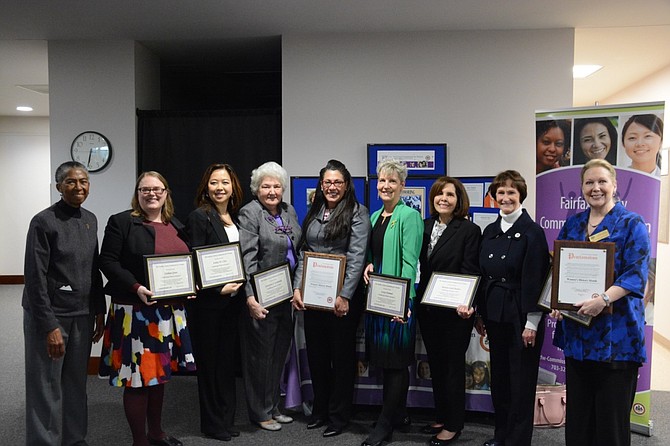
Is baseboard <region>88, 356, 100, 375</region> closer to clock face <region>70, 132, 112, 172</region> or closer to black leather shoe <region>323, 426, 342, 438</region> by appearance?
clock face <region>70, 132, 112, 172</region>

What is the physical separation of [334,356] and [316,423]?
0.50m

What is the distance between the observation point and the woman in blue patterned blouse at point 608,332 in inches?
88.1

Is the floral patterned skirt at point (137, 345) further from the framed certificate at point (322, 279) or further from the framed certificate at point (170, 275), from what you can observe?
the framed certificate at point (322, 279)

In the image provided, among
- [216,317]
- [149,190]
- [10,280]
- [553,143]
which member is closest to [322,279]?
[216,317]

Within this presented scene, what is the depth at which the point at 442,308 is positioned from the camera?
2891 mm

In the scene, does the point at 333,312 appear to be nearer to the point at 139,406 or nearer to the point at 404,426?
the point at 404,426

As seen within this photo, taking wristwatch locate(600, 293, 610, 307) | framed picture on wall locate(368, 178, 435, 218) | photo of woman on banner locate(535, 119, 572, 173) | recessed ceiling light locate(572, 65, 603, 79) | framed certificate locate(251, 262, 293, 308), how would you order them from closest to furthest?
wristwatch locate(600, 293, 610, 307)
framed certificate locate(251, 262, 293, 308)
photo of woman on banner locate(535, 119, 572, 173)
framed picture on wall locate(368, 178, 435, 218)
recessed ceiling light locate(572, 65, 603, 79)

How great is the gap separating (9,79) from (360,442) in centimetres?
578

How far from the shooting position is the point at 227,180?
308 centimetres

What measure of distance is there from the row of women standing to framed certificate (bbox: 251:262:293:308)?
6 cm

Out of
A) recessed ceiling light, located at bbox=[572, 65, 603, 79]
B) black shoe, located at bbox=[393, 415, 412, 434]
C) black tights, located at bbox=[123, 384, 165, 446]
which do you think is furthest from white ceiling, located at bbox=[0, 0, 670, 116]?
black shoe, located at bbox=[393, 415, 412, 434]

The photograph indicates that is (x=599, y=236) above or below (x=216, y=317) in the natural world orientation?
above

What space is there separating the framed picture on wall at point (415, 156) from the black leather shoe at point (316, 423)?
195cm

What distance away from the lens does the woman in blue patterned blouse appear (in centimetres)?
224
